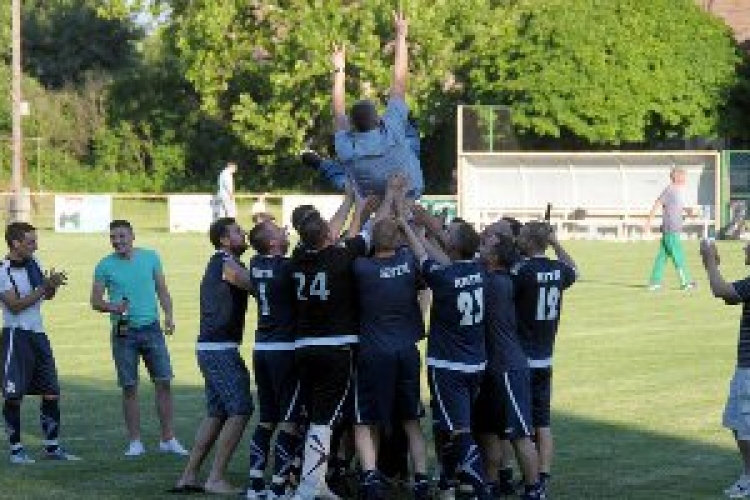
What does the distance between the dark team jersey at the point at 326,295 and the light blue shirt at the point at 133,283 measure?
290 cm

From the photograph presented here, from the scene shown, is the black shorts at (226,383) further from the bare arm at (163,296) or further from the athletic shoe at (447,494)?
the bare arm at (163,296)

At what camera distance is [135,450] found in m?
14.2

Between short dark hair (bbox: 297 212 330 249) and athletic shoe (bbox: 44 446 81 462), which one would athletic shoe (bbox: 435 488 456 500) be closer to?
short dark hair (bbox: 297 212 330 249)

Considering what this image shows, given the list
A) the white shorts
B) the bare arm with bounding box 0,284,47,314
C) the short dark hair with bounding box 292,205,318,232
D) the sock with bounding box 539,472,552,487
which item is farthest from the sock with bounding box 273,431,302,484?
the white shorts

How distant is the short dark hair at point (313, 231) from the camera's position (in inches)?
465

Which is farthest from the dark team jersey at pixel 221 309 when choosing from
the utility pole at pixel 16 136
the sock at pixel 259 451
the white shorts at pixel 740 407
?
the utility pole at pixel 16 136

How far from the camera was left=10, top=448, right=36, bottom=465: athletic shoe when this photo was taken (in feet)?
45.8

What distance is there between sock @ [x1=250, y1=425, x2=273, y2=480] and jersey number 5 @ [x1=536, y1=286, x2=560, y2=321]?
79.8 inches

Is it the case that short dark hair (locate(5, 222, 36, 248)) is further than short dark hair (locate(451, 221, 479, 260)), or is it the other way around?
short dark hair (locate(5, 222, 36, 248))

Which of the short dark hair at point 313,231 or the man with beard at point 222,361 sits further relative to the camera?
the man with beard at point 222,361

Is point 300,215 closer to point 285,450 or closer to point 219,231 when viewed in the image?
point 219,231

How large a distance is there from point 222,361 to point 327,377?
118 cm

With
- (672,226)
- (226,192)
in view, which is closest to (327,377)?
(672,226)

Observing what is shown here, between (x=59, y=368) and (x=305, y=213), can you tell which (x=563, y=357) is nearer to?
(x=59, y=368)
